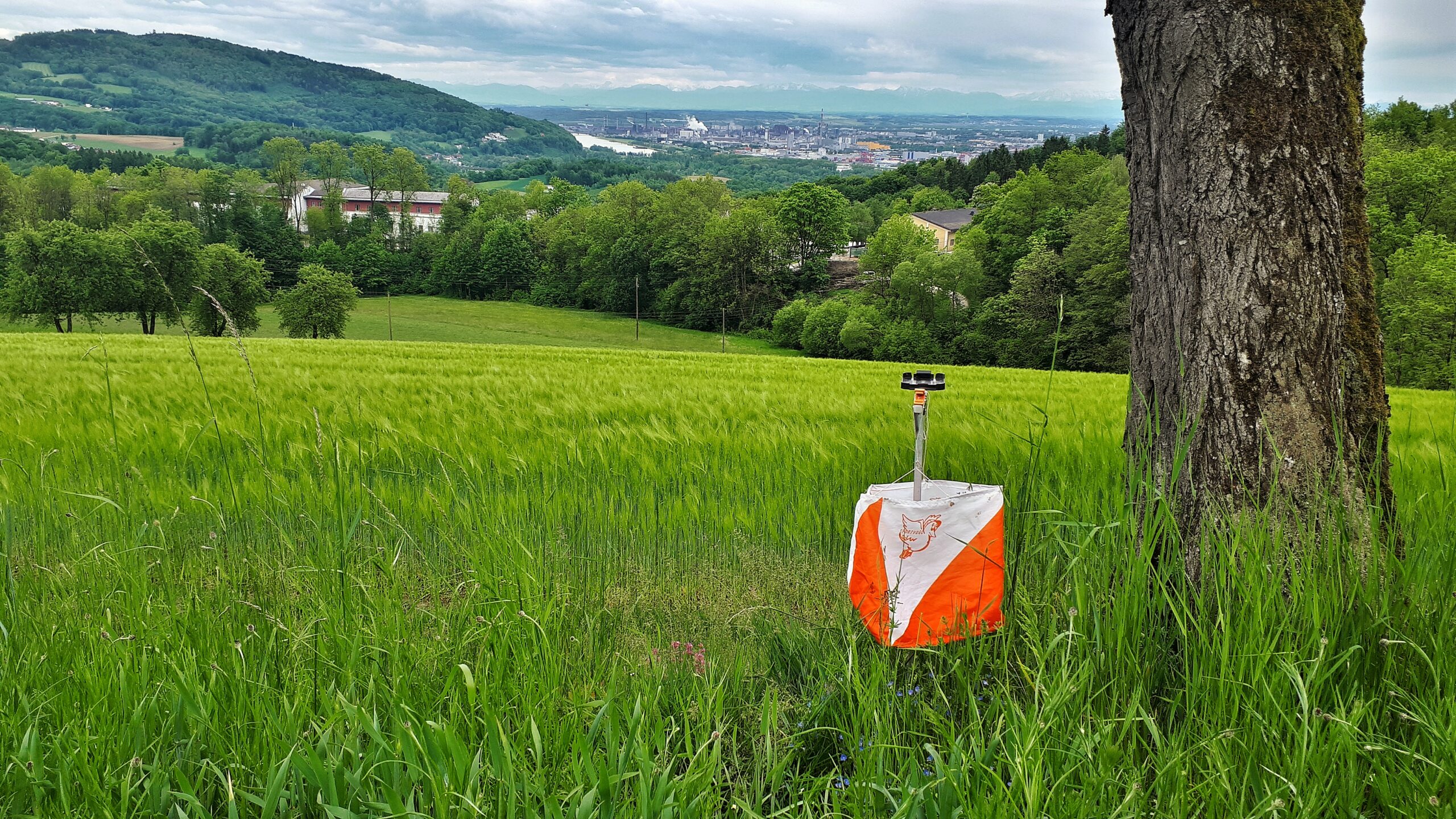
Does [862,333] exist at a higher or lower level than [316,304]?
lower

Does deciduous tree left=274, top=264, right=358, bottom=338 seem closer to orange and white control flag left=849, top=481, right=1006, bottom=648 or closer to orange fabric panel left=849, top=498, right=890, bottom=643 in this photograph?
orange fabric panel left=849, top=498, right=890, bottom=643

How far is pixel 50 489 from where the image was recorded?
3.46 meters

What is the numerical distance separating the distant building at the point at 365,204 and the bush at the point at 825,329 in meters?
65.6

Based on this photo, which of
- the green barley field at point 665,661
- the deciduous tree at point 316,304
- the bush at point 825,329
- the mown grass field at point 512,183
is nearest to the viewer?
the green barley field at point 665,661

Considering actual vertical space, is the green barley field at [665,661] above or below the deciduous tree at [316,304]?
above

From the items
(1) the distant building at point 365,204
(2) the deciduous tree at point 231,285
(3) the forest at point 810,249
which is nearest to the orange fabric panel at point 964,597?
(3) the forest at point 810,249

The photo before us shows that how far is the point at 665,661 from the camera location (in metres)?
2.27

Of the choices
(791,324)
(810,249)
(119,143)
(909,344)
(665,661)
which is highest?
(119,143)

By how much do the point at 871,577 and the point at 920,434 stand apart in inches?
16.5

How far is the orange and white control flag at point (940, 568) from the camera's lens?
86.3 inches

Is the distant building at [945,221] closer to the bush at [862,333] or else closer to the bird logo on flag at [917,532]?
the bush at [862,333]

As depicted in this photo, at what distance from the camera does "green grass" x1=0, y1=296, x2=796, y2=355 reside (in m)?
65.0

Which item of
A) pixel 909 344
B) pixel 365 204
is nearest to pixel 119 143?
pixel 365 204

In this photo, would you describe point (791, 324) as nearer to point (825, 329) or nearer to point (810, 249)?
point (825, 329)
